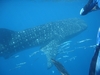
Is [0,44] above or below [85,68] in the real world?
above

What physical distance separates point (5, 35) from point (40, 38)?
2861 mm

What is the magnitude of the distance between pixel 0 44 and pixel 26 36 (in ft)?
6.65

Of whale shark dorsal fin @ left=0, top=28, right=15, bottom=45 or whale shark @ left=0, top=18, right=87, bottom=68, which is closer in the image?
whale shark dorsal fin @ left=0, top=28, right=15, bottom=45

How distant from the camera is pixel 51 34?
49.7 feet

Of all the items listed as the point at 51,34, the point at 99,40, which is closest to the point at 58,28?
the point at 51,34

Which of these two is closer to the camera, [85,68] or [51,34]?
[51,34]

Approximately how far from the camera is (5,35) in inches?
520

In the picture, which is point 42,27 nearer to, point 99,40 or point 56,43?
point 56,43

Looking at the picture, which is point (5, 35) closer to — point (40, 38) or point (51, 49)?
point (40, 38)

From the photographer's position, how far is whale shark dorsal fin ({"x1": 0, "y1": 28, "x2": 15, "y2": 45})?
13.0 metres

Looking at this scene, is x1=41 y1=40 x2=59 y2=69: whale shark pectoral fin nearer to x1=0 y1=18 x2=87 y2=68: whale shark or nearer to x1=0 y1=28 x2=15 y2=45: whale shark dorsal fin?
x1=0 y1=18 x2=87 y2=68: whale shark

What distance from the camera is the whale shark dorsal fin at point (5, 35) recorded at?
13.0 metres

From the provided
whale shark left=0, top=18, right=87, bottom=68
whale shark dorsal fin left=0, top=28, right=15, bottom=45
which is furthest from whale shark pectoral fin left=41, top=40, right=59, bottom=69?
whale shark dorsal fin left=0, top=28, right=15, bottom=45

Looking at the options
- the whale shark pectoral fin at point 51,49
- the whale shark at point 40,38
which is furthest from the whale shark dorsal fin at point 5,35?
the whale shark pectoral fin at point 51,49
